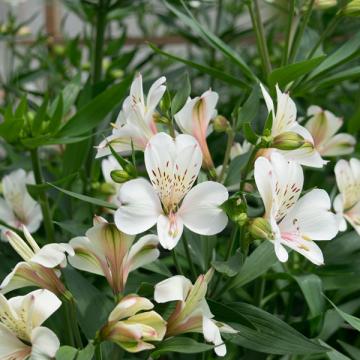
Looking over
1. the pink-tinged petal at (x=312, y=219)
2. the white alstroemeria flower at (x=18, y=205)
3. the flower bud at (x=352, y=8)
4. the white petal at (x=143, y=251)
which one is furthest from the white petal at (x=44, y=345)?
the flower bud at (x=352, y=8)

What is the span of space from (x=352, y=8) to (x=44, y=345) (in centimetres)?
57

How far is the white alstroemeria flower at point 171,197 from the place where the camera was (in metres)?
0.57

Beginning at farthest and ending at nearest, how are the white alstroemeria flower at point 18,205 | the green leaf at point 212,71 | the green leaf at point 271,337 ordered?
the white alstroemeria flower at point 18,205
the green leaf at point 212,71
the green leaf at point 271,337

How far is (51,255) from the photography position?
56 centimetres

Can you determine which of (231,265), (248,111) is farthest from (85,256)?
(248,111)

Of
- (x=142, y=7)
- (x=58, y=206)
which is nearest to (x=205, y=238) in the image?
(x=58, y=206)

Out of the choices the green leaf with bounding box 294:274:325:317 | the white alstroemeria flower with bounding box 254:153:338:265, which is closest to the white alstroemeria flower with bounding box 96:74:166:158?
the white alstroemeria flower with bounding box 254:153:338:265

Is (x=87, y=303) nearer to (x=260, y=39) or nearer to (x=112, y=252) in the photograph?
(x=112, y=252)

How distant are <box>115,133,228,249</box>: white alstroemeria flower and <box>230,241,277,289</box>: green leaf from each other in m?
0.13

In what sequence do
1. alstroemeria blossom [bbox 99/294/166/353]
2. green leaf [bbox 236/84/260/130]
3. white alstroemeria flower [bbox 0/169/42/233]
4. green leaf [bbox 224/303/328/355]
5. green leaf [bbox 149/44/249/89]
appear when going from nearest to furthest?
alstroemeria blossom [bbox 99/294/166/353]
green leaf [bbox 224/303/328/355]
green leaf [bbox 236/84/260/130]
green leaf [bbox 149/44/249/89]
white alstroemeria flower [bbox 0/169/42/233]

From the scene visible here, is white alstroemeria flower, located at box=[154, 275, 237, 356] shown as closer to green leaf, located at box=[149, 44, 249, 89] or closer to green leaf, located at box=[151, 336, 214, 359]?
green leaf, located at box=[151, 336, 214, 359]

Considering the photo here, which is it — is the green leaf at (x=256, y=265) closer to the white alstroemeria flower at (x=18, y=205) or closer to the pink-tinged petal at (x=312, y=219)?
the pink-tinged petal at (x=312, y=219)

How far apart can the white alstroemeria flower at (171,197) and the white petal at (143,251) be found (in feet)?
0.07

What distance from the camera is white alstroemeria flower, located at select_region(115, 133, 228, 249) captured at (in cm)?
57
